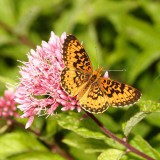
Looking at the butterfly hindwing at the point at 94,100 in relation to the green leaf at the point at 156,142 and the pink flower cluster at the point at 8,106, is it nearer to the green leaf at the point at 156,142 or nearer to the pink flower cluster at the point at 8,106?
the green leaf at the point at 156,142

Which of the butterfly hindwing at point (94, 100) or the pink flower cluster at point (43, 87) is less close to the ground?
the pink flower cluster at point (43, 87)

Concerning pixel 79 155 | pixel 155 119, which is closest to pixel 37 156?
pixel 79 155

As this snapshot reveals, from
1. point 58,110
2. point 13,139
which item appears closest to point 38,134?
point 13,139

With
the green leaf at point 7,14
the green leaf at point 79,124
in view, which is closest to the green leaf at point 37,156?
the green leaf at point 79,124

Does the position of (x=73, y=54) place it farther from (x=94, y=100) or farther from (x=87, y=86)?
(x=94, y=100)

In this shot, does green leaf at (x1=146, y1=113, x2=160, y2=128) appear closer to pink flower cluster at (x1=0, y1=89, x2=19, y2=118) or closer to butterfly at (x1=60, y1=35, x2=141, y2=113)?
butterfly at (x1=60, y1=35, x2=141, y2=113)

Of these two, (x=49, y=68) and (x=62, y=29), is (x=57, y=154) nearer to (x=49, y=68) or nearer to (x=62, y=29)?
(x=49, y=68)

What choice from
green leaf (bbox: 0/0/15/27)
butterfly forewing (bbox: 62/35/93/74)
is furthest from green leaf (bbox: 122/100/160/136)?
green leaf (bbox: 0/0/15/27)
